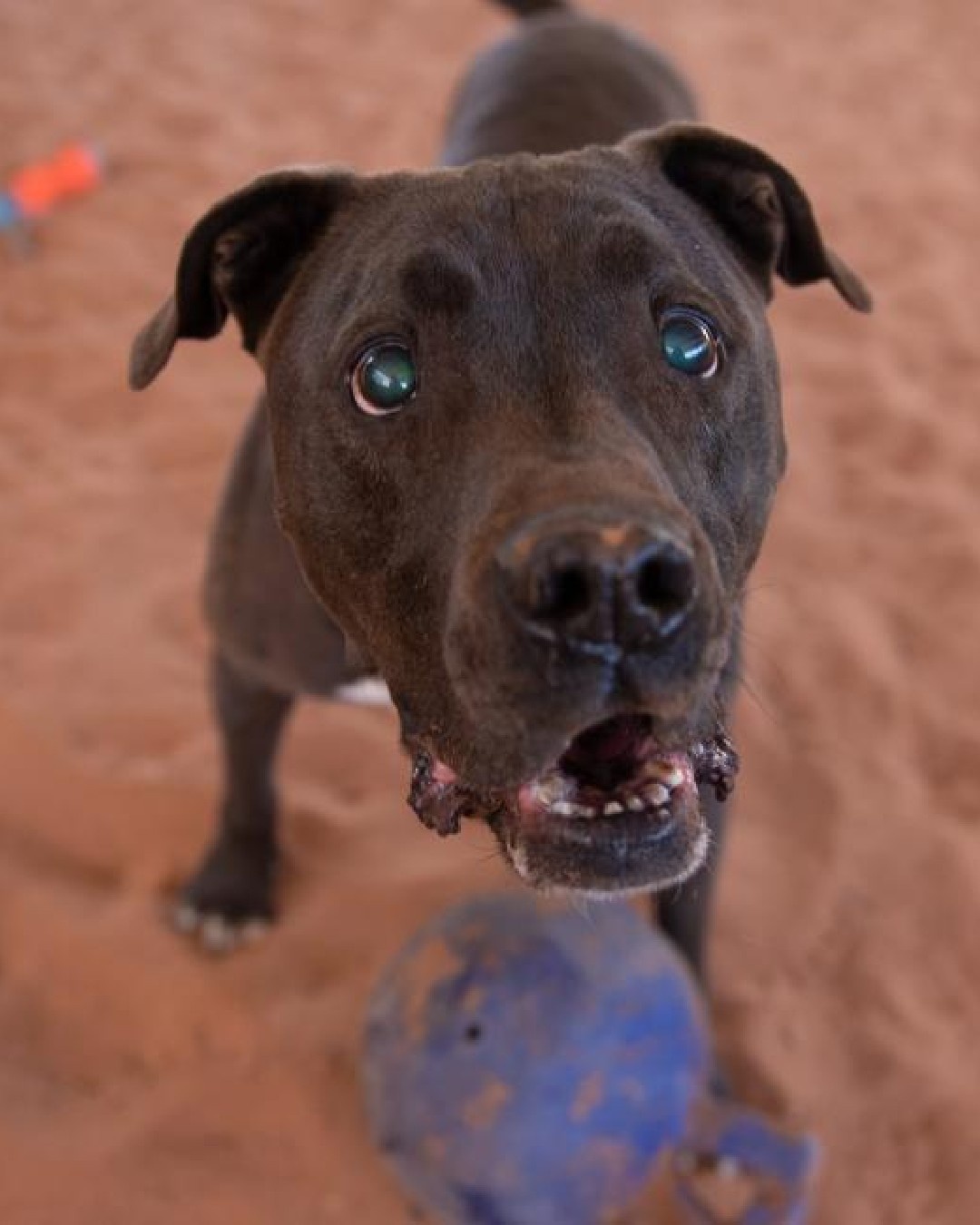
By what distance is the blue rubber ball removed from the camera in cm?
221

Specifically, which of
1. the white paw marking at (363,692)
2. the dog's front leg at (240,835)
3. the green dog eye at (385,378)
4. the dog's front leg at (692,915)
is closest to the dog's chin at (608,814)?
the green dog eye at (385,378)

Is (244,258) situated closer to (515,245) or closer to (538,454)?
(515,245)

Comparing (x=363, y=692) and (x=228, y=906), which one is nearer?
(x=363, y=692)

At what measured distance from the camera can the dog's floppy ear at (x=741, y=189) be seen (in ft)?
7.31

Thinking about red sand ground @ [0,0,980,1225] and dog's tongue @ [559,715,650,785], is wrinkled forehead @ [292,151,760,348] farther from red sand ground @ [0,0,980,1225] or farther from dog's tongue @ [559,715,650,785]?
red sand ground @ [0,0,980,1225]

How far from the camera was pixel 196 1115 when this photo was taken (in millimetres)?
2719

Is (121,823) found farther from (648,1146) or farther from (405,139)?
(405,139)

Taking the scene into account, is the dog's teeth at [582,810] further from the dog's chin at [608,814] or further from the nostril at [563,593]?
the nostril at [563,593]

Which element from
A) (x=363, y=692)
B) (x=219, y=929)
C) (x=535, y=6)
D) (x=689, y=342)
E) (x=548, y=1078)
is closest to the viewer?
(x=689, y=342)

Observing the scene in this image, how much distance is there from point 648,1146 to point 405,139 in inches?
191

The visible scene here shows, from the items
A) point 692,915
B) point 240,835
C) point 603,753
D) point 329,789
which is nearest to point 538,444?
point 603,753

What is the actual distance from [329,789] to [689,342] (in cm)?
178

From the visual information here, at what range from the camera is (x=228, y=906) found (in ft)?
9.95

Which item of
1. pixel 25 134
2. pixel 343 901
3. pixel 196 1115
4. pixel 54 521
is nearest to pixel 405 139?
pixel 25 134
